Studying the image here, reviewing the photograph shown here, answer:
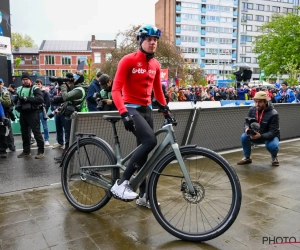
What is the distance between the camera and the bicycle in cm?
308

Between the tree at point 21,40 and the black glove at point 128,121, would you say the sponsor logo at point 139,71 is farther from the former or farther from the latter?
the tree at point 21,40

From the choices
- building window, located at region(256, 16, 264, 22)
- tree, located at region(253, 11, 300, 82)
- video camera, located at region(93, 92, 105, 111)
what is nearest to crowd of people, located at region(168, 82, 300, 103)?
video camera, located at region(93, 92, 105, 111)

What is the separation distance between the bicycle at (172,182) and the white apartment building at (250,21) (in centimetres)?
9649

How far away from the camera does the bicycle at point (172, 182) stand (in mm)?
3076

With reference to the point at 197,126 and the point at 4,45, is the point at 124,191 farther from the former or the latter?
the point at 4,45

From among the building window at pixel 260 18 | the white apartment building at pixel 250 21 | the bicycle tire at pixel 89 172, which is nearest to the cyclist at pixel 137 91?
the bicycle tire at pixel 89 172

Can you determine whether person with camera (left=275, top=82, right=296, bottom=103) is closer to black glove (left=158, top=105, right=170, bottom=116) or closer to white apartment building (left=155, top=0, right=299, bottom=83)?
black glove (left=158, top=105, right=170, bottom=116)

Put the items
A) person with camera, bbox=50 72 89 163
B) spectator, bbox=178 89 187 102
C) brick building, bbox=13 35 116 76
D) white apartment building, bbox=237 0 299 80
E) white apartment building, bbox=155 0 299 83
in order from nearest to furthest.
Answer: person with camera, bbox=50 72 89 163 < spectator, bbox=178 89 187 102 < brick building, bbox=13 35 116 76 < white apartment building, bbox=155 0 299 83 < white apartment building, bbox=237 0 299 80

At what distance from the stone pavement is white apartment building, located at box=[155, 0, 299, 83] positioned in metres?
85.7

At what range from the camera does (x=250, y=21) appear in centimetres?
9556

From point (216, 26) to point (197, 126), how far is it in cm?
9229

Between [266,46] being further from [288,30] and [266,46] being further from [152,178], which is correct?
[152,178]

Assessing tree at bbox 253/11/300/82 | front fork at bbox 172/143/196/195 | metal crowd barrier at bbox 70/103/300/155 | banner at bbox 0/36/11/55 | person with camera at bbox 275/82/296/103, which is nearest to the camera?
front fork at bbox 172/143/196/195

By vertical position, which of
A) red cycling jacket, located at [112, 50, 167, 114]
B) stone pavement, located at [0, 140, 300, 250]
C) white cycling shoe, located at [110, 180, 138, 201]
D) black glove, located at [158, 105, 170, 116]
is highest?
red cycling jacket, located at [112, 50, 167, 114]
